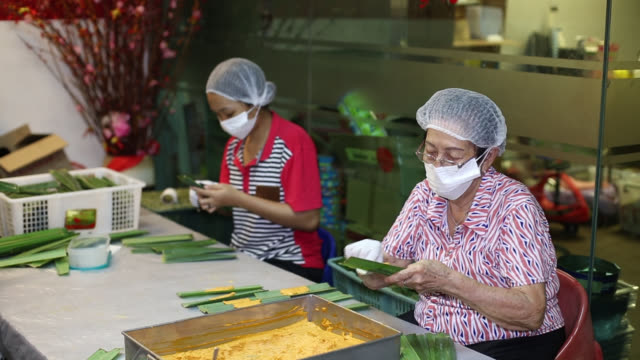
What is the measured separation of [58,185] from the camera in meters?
3.26

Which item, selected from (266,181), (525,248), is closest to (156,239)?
(266,181)

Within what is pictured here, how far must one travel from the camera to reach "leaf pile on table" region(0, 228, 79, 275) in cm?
266

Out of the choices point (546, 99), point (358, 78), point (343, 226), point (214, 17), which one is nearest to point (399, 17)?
point (358, 78)

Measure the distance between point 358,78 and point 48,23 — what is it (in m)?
2.13

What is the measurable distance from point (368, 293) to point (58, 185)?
1475 millimetres

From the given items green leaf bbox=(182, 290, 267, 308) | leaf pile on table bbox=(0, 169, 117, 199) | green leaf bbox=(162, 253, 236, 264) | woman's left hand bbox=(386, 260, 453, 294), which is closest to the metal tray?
woman's left hand bbox=(386, 260, 453, 294)

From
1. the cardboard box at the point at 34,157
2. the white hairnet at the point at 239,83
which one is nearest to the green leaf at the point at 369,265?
the white hairnet at the point at 239,83

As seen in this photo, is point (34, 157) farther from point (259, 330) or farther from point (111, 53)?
point (259, 330)

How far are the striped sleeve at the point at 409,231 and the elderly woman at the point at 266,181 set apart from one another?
2.46 feet

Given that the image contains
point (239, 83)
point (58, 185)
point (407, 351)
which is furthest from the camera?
point (58, 185)

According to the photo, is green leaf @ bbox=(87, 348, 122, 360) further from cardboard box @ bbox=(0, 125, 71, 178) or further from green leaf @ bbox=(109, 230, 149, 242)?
cardboard box @ bbox=(0, 125, 71, 178)

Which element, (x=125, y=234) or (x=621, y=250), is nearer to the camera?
(x=621, y=250)

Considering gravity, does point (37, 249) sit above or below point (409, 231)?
below

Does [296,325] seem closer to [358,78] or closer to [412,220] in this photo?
[412,220]
